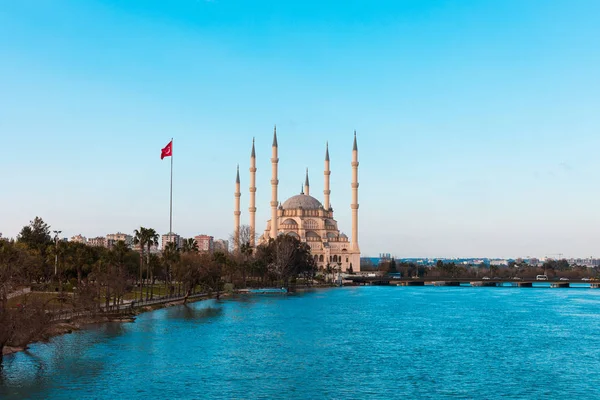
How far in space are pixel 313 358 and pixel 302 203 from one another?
13624 centimetres

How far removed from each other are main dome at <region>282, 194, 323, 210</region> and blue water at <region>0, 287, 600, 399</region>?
4260 inches

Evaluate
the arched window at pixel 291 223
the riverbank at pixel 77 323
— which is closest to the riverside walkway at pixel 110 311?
the riverbank at pixel 77 323

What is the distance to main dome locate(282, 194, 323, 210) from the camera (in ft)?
584

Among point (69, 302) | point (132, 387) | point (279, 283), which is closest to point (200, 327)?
point (69, 302)

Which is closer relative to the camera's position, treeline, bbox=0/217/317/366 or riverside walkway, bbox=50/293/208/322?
treeline, bbox=0/217/317/366

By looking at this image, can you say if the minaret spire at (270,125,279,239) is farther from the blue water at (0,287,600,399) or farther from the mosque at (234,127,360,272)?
the blue water at (0,287,600,399)

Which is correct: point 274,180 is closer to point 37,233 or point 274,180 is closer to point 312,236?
point 312,236

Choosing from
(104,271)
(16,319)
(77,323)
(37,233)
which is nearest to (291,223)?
(37,233)

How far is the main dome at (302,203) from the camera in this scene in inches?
7013

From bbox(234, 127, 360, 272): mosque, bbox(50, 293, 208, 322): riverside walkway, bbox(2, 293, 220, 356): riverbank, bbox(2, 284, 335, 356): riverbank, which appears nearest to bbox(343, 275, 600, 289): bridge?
bbox(234, 127, 360, 272): mosque

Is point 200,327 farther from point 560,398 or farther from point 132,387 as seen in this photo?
point 560,398

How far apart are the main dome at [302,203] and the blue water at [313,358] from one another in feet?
355

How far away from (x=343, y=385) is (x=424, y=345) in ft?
51.8

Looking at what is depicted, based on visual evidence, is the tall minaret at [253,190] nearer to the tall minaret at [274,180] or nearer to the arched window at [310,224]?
the tall minaret at [274,180]
